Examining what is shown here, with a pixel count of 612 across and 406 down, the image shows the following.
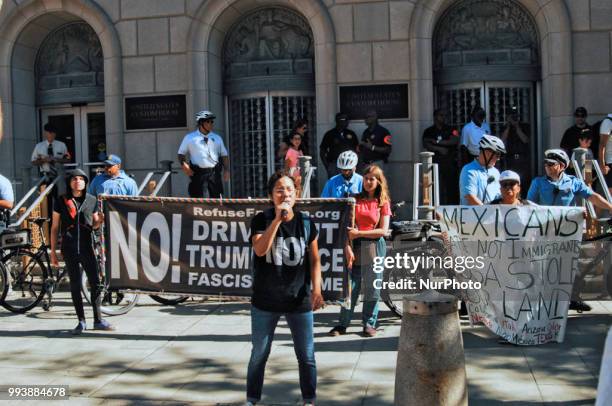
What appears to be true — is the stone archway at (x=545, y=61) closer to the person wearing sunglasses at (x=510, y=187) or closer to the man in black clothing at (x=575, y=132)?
the man in black clothing at (x=575, y=132)

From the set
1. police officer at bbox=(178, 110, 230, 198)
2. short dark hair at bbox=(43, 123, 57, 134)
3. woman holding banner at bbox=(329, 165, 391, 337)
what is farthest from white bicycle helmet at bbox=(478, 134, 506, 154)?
short dark hair at bbox=(43, 123, 57, 134)

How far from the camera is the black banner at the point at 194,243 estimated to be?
870 cm

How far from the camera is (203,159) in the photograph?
42.7ft

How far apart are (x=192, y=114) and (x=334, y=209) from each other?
287 inches

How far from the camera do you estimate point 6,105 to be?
53.2ft

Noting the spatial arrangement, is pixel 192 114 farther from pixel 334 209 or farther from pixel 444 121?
pixel 334 209

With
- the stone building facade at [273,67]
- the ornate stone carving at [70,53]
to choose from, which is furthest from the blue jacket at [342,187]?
the ornate stone carving at [70,53]

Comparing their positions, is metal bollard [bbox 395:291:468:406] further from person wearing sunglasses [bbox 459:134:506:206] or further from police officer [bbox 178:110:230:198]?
police officer [bbox 178:110:230:198]

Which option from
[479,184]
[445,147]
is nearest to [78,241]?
[479,184]

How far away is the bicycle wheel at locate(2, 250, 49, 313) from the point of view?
1043 centimetres

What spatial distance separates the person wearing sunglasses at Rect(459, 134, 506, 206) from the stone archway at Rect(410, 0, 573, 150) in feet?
17.9

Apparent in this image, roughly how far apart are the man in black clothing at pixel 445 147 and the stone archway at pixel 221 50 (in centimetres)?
196

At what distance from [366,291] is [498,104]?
7521 mm

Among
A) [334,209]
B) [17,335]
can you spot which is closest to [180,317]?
[17,335]
